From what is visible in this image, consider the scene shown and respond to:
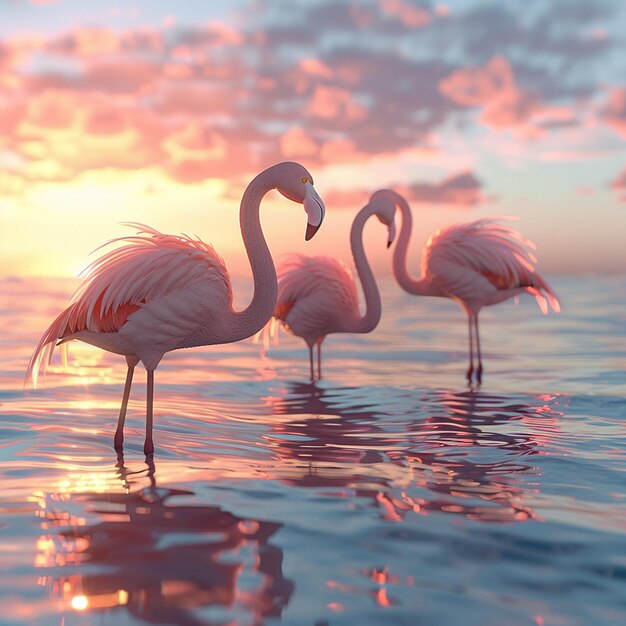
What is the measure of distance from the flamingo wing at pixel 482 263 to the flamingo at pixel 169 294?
4.91 meters

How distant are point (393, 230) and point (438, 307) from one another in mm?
19353

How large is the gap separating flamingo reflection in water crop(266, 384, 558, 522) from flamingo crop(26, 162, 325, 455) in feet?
3.42

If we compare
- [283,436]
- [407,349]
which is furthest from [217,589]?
[407,349]

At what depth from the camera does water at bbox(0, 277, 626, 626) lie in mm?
2844

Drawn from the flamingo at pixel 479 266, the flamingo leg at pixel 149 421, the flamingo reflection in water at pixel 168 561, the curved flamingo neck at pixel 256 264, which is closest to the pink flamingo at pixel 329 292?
the flamingo at pixel 479 266

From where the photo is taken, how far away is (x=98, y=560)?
316 centimetres

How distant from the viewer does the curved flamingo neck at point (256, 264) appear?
5.17 metres

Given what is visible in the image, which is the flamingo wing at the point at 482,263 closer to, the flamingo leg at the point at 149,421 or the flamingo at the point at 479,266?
the flamingo at the point at 479,266

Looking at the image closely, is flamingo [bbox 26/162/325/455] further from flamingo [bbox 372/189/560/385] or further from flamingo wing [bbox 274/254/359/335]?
flamingo [bbox 372/189/560/385]

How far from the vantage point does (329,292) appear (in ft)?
28.8

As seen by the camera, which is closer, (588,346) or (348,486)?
(348,486)

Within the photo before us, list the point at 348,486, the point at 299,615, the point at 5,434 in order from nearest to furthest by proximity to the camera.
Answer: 1. the point at 299,615
2. the point at 348,486
3. the point at 5,434

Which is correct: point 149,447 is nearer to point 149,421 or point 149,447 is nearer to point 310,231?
point 149,421

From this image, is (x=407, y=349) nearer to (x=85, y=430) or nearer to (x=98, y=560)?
(x=85, y=430)
